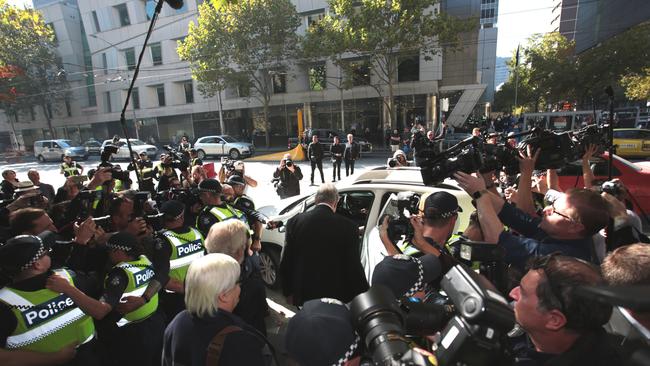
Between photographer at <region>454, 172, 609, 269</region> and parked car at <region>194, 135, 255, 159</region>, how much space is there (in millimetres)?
19548

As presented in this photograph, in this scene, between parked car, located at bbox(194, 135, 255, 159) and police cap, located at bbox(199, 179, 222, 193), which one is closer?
police cap, located at bbox(199, 179, 222, 193)

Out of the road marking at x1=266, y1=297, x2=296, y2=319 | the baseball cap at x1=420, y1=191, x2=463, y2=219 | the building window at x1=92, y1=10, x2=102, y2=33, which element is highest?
the building window at x1=92, y1=10, x2=102, y2=33

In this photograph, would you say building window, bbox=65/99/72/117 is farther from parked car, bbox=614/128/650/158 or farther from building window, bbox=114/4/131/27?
parked car, bbox=614/128/650/158

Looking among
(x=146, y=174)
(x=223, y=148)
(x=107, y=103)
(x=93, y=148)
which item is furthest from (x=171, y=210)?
(x=107, y=103)

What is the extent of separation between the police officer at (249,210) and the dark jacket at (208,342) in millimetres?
2146

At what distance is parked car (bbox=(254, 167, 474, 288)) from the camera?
3680 mm

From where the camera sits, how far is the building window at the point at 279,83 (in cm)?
2828

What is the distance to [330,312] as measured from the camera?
1.10 metres

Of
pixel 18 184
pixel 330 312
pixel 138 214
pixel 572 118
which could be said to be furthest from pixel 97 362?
pixel 572 118

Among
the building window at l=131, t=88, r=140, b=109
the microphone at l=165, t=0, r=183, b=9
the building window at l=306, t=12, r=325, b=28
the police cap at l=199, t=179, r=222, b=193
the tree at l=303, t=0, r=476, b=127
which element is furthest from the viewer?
the building window at l=131, t=88, r=140, b=109

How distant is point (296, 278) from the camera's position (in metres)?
2.69

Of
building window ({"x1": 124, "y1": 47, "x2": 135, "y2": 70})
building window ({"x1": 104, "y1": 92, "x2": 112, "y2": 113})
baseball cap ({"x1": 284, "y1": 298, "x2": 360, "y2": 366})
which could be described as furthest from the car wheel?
building window ({"x1": 104, "y1": 92, "x2": 112, "y2": 113})

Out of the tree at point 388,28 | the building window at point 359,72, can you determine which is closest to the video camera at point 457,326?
the tree at point 388,28

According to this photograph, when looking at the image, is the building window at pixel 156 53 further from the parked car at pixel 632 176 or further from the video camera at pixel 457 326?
the video camera at pixel 457 326
